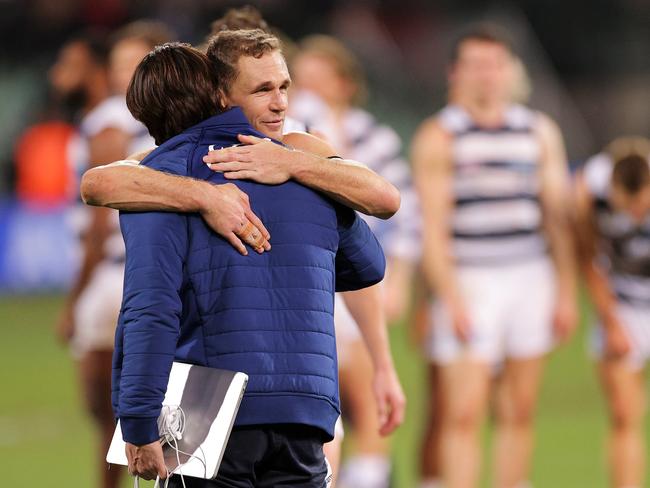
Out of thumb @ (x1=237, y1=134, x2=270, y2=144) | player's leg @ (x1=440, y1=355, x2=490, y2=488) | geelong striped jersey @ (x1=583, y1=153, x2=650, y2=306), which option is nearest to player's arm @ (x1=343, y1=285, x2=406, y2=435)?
thumb @ (x1=237, y1=134, x2=270, y2=144)

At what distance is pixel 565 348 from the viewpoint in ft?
47.4

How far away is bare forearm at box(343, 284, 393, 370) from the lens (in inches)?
201

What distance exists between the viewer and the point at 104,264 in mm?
7633

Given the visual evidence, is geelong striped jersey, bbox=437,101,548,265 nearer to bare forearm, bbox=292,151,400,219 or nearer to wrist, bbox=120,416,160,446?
bare forearm, bbox=292,151,400,219

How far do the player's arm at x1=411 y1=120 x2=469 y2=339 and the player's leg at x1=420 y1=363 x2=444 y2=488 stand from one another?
696 millimetres

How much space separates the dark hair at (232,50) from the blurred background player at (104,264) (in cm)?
326

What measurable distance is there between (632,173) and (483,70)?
97cm

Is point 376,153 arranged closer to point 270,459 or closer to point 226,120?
point 226,120

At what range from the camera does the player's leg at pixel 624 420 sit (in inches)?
303

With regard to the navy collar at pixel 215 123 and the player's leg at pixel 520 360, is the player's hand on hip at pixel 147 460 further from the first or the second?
the player's leg at pixel 520 360

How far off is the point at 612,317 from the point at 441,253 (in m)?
1.02

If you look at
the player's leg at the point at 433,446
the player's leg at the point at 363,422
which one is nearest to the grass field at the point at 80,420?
the player's leg at the point at 433,446

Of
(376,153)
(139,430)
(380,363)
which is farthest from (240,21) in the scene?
(376,153)

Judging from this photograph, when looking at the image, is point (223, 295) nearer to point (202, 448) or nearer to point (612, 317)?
point (202, 448)
